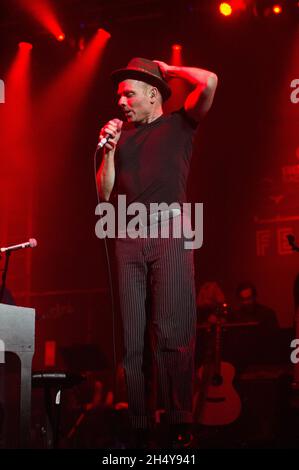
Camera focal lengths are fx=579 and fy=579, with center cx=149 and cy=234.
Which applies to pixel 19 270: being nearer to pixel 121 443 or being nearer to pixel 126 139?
pixel 121 443

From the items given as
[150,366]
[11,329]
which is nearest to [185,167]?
[150,366]

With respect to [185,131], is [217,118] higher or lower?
higher

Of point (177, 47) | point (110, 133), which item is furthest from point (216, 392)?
point (177, 47)

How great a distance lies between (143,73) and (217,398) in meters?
4.03

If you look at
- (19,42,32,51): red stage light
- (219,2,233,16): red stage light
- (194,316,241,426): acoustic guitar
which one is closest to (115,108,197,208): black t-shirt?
(194,316,241,426): acoustic guitar

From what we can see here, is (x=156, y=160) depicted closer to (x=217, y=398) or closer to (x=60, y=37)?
(x=217, y=398)

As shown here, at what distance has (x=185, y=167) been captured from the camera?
3.12 metres

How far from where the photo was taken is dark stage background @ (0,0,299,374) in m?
8.03

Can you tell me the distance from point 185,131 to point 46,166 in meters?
6.73

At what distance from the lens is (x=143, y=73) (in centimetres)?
314

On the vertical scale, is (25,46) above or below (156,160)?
above

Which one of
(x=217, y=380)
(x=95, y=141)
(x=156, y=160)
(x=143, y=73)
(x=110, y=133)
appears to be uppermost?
(x=95, y=141)

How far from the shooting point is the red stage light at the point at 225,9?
7.31 meters
